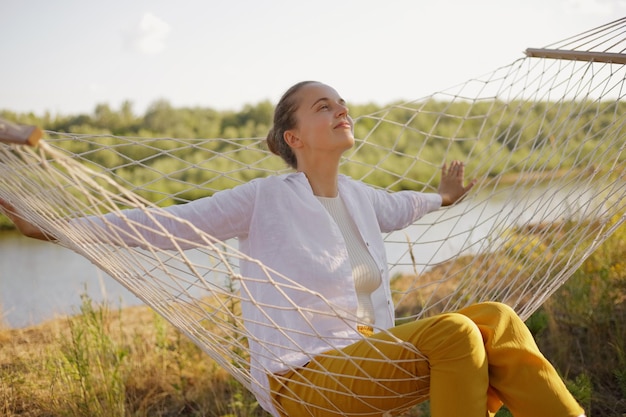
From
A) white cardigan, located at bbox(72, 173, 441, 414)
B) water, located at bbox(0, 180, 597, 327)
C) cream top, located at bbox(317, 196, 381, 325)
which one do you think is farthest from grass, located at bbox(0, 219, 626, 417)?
water, located at bbox(0, 180, 597, 327)

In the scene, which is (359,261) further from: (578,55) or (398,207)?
(578,55)

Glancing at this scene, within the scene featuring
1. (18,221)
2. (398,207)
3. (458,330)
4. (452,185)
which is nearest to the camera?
(458,330)

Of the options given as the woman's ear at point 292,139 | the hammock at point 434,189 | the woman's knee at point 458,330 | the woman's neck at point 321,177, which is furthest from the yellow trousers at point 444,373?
the woman's ear at point 292,139

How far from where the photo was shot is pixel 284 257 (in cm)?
178

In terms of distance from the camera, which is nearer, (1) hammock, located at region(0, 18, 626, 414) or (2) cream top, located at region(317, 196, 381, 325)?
(1) hammock, located at region(0, 18, 626, 414)

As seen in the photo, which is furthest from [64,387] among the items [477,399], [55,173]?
[477,399]

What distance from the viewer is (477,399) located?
1.46m

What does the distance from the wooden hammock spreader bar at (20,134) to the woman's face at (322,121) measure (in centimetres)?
84

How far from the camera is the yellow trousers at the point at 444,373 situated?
146 cm

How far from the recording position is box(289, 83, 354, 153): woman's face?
1.91 metres

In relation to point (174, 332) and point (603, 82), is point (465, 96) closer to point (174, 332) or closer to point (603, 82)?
point (603, 82)

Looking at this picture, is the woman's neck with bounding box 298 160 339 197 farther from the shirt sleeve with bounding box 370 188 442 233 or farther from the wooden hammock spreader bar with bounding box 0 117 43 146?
the wooden hammock spreader bar with bounding box 0 117 43 146

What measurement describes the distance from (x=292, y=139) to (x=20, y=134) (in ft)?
2.90

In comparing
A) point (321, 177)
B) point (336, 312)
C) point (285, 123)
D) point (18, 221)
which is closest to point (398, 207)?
point (321, 177)
